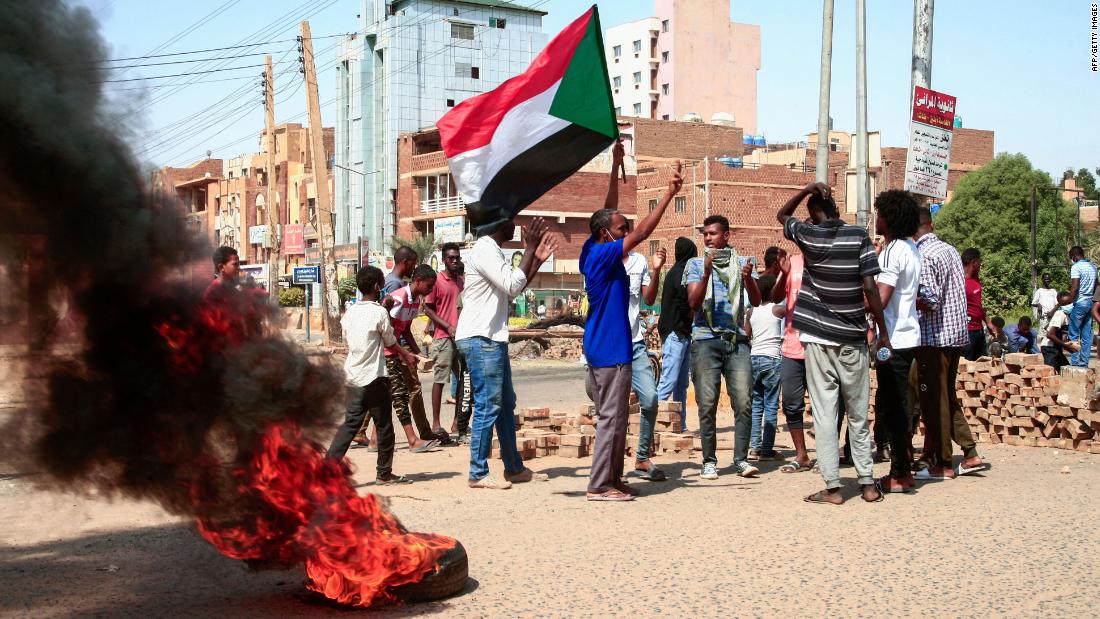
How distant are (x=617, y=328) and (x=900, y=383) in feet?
7.02

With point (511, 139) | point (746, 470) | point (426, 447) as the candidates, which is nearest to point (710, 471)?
point (746, 470)

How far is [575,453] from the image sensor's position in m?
10.2

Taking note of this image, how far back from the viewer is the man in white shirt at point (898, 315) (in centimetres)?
793

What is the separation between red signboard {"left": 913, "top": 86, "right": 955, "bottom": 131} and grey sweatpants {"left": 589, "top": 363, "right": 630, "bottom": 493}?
701 cm

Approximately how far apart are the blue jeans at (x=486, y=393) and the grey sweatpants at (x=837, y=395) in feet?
7.47

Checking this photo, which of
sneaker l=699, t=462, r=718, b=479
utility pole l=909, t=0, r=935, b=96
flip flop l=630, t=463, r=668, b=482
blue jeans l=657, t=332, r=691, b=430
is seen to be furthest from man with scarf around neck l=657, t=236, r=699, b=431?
utility pole l=909, t=0, r=935, b=96

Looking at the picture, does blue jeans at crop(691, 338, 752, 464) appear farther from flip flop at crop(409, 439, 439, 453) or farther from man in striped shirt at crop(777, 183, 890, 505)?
flip flop at crop(409, 439, 439, 453)

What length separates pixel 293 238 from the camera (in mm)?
74375

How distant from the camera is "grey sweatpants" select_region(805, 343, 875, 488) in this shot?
762 centimetres

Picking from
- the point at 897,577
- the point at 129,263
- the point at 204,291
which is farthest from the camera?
the point at 897,577

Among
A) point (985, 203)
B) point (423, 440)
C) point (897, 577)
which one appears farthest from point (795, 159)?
point (897, 577)

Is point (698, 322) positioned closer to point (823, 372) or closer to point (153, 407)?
point (823, 372)

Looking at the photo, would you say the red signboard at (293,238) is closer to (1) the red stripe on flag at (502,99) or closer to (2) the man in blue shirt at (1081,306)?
(2) the man in blue shirt at (1081,306)

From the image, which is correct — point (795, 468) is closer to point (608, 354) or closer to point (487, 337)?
point (608, 354)
